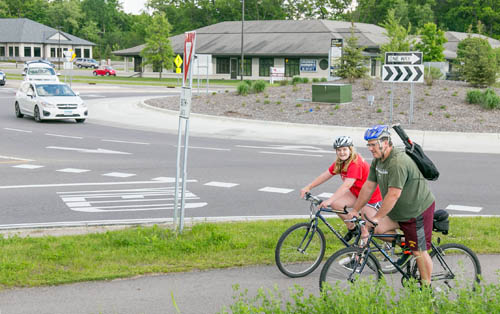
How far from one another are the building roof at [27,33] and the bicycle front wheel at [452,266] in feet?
336

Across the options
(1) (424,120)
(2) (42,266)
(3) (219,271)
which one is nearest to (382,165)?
(3) (219,271)

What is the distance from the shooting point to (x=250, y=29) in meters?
77.1

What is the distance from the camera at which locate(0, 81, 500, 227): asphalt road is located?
1062 centimetres

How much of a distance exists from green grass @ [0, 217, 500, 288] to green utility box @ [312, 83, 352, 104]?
19236 mm

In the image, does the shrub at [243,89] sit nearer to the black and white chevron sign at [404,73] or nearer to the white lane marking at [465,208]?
the black and white chevron sign at [404,73]

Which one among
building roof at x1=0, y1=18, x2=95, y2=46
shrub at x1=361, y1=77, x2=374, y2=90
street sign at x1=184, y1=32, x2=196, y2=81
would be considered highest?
building roof at x1=0, y1=18, x2=95, y2=46

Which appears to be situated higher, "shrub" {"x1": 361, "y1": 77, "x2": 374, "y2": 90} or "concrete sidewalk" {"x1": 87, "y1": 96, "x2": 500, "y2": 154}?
"shrub" {"x1": 361, "y1": 77, "x2": 374, "y2": 90}

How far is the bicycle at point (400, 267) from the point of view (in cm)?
588

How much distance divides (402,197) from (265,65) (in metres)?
65.8

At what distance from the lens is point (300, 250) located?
6.88 metres

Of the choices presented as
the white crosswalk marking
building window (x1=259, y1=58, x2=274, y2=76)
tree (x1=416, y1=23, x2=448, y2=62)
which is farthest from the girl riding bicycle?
building window (x1=259, y1=58, x2=274, y2=76)

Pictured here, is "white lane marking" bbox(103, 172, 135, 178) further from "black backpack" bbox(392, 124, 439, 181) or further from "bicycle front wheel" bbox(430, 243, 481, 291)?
"black backpack" bbox(392, 124, 439, 181)

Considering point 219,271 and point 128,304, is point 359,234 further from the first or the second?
point 128,304

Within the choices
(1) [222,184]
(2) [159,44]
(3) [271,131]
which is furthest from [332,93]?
(2) [159,44]
